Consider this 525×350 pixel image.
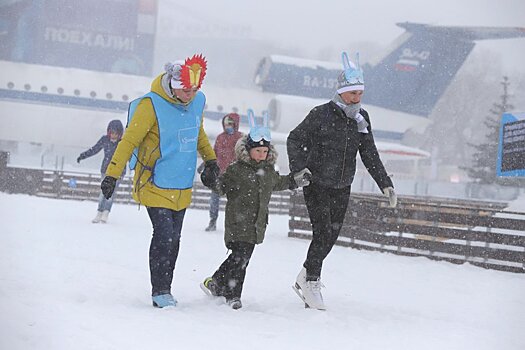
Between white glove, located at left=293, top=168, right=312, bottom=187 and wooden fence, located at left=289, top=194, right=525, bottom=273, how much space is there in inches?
167

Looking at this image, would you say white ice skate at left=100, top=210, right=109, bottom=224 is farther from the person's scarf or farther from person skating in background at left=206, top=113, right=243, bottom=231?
the person's scarf

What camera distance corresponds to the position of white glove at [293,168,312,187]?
469 cm

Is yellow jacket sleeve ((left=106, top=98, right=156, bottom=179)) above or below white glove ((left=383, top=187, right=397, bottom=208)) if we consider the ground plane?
above

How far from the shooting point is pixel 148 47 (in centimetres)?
4609

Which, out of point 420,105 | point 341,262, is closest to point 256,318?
point 341,262

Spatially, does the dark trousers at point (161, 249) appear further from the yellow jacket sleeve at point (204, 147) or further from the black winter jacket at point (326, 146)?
the black winter jacket at point (326, 146)

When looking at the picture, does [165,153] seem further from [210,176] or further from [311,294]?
[311,294]

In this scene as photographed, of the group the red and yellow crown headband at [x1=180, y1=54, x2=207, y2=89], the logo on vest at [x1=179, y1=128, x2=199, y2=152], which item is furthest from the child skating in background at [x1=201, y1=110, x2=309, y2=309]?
the red and yellow crown headband at [x1=180, y1=54, x2=207, y2=89]

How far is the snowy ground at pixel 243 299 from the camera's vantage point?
137 inches

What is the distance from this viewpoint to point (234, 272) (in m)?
4.61

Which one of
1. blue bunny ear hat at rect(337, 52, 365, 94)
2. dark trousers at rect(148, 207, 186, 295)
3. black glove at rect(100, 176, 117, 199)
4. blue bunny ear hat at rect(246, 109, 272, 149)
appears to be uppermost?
blue bunny ear hat at rect(337, 52, 365, 94)

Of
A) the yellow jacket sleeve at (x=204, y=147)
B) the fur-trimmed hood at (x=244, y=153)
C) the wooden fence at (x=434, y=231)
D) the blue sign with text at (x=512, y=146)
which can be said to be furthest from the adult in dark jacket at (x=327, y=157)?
the blue sign with text at (x=512, y=146)

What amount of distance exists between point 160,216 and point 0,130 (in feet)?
81.0

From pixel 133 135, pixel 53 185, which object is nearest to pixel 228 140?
pixel 133 135
